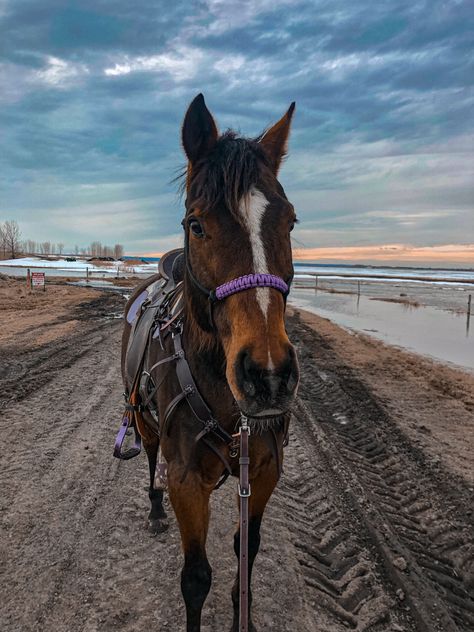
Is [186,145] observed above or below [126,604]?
above

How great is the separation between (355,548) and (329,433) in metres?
2.47

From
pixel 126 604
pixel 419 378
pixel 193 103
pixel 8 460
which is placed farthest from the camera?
pixel 419 378

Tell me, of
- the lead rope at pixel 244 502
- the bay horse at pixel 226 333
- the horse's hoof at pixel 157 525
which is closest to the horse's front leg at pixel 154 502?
the horse's hoof at pixel 157 525

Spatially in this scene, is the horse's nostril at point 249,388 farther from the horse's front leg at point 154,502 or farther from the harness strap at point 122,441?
the horse's front leg at point 154,502

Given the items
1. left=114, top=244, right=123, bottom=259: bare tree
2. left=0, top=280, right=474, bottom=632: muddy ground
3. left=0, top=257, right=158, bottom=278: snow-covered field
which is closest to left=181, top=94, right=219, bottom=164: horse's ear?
left=0, top=280, right=474, bottom=632: muddy ground

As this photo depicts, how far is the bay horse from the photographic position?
1.43 meters

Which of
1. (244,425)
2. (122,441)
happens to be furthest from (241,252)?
(122,441)

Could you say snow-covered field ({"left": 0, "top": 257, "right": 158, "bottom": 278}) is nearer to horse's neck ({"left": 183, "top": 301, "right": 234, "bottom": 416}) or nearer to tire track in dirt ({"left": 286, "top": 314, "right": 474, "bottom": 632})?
tire track in dirt ({"left": 286, "top": 314, "right": 474, "bottom": 632})

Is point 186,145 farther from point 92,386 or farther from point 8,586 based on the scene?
point 92,386

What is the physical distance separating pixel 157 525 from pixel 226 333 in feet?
8.75

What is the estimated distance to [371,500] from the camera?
397 centimetres

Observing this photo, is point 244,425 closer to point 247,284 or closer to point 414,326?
point 247,284

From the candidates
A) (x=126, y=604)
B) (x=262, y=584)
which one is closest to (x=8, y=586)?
(x=126, y=604)

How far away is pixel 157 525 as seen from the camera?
11.4ft
